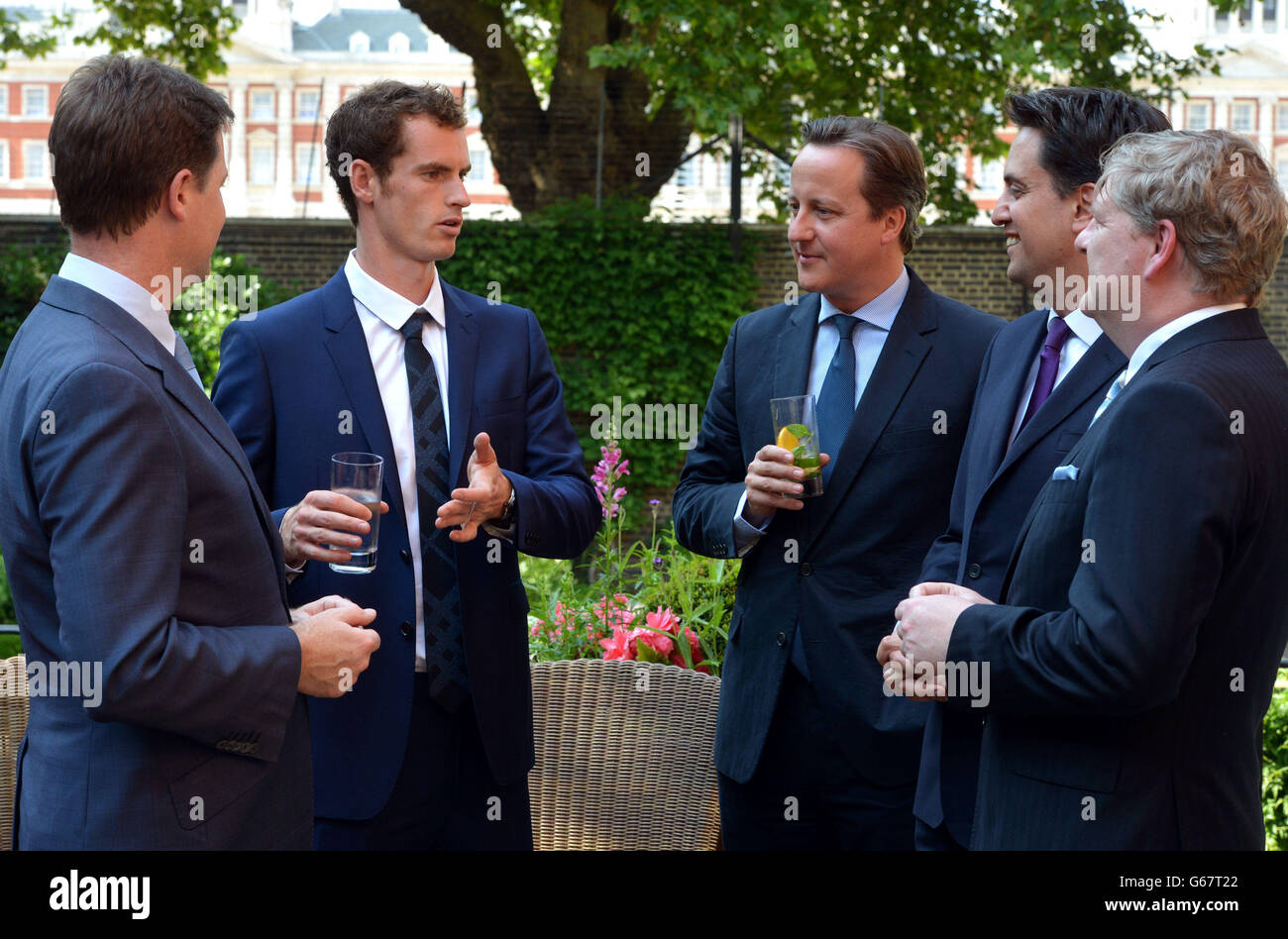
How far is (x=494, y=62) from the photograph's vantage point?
13.8 meters

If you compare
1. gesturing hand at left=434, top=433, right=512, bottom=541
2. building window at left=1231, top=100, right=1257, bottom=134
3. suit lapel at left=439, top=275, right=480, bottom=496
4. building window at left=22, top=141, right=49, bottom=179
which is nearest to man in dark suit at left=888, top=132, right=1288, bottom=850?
gesturing hand at left=434, top=433, right=512, bottom=541

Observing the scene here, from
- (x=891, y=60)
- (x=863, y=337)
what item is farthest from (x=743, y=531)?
(x=891, y=60)

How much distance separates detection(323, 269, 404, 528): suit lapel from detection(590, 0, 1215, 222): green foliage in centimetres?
860

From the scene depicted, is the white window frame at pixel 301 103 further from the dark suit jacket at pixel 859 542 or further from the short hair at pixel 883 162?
the dark suit jacket at pixel 859 542

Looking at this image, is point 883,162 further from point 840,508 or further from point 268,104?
point 268,104

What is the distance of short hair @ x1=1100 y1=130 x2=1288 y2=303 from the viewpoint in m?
1.97

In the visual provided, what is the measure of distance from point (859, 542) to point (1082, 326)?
0.72 m

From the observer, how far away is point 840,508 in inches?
119

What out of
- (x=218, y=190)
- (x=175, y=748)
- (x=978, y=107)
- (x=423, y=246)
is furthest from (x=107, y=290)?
(x=978, y=107)

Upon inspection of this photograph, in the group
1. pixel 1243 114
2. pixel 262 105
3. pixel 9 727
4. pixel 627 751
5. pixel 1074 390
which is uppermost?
pixel 262 105

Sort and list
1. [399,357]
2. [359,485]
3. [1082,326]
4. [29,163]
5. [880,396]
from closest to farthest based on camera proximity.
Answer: [359,485] → [1082,326] → [399,357] → [880,396] → [29,163]
